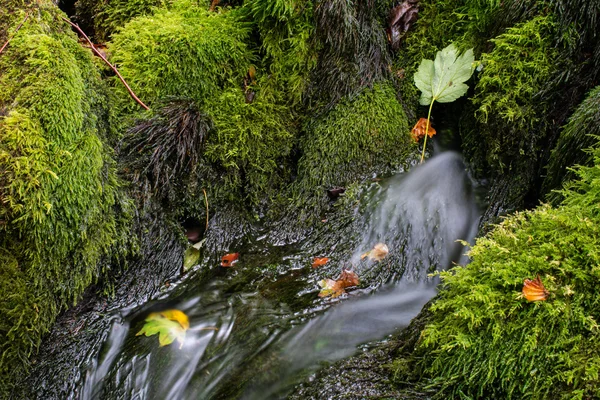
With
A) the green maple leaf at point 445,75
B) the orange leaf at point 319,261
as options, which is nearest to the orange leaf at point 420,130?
the green maple leaf at point 445,75

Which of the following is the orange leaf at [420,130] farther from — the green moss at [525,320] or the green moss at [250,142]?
the green moss at [525,320]

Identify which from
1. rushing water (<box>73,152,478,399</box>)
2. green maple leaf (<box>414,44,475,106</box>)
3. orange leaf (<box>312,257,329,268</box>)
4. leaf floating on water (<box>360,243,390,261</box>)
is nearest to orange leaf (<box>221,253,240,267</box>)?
rushing water (<box>73,152,478,399</box>)

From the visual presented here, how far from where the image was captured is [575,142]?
8.50 feet

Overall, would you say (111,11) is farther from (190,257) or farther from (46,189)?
(190,257)

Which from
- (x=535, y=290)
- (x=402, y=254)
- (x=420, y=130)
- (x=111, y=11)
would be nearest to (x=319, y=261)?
(x=402, y=254)

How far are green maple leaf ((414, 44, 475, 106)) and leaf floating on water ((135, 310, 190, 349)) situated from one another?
2.54m

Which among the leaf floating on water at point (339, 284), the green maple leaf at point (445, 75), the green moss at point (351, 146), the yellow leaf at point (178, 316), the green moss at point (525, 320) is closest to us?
the green moss at point (525, 320)

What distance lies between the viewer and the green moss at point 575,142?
2.49 m

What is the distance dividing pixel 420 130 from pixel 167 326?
253 cm

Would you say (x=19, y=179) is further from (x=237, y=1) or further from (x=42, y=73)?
(x=237, y=1)

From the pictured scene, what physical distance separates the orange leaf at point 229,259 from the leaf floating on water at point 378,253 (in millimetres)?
945

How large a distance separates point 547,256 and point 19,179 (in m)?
2.62

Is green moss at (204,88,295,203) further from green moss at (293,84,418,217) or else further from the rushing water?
the rushing water

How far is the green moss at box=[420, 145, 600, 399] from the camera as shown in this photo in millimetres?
1583
